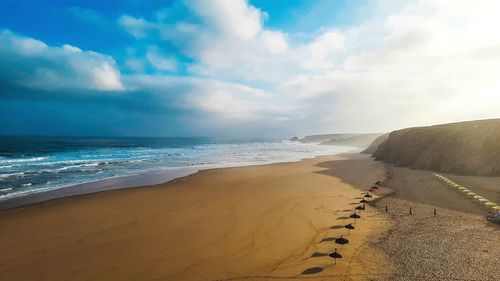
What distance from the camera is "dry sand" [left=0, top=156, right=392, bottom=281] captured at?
10398mm

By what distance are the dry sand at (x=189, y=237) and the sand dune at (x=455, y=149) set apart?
19002 millimetres

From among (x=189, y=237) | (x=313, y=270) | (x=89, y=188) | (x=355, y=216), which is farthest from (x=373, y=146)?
(x=313, y=270)

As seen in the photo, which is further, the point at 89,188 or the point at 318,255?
the point at 89,188

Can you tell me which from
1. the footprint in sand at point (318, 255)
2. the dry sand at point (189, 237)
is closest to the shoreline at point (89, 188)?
the dry sand at point (189, 237)

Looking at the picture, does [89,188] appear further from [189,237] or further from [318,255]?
[318,255]

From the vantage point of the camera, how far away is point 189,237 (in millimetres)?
13734

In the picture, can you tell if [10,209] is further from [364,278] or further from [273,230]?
[364,278]

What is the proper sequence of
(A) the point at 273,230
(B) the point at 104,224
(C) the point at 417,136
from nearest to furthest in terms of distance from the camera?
1. (A) the point at 273,230
2. (B) the point at 104,224
3. (C) the point at 417,136

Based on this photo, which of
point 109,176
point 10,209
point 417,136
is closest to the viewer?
point 10,209

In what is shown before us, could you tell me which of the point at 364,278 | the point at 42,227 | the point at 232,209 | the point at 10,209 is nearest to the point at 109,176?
the point at 10,209

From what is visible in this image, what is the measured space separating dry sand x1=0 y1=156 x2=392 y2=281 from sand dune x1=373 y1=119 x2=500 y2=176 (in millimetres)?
19002

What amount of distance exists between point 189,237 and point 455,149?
3773 cm

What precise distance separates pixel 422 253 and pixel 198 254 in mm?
9782

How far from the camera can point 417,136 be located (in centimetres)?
4456
